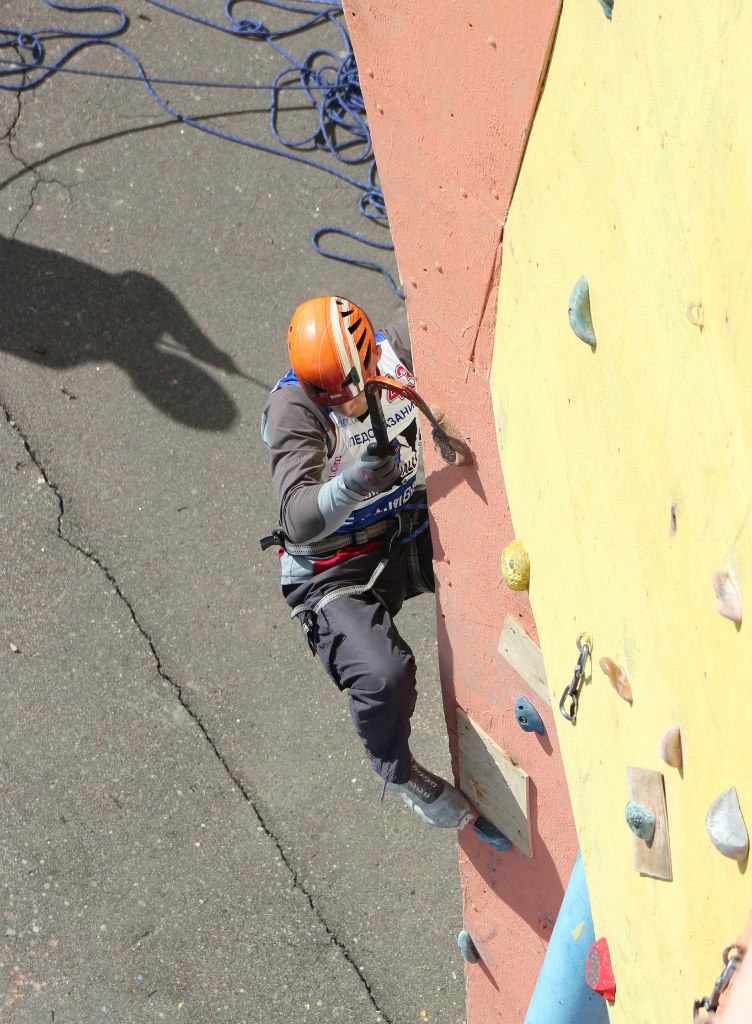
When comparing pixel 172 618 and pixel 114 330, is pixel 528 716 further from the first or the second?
pixel 114 330

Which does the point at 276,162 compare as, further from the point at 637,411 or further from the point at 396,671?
the point at 637,411

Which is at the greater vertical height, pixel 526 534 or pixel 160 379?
pixel 526 534

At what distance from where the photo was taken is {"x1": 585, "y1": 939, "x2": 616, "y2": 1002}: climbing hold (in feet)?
5.78

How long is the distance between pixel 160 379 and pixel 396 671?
254cm

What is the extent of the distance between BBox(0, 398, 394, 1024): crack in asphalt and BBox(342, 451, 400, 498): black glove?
81.2 inches

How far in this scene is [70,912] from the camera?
417 centimetres

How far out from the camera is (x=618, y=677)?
1429 millimetres

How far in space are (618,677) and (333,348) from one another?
1.50 m

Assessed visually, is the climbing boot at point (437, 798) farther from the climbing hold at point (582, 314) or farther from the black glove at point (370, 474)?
the climbing hold at point (582, 314)

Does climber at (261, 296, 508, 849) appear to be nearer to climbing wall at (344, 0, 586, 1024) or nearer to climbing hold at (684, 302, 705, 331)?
climbing wall at (344, 0, 586, 1024)

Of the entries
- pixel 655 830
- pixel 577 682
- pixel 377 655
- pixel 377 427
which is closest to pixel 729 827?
pixel 655 830

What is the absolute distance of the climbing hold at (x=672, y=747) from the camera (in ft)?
3.97

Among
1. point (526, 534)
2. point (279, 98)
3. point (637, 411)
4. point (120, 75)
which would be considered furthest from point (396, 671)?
point (120, 75)

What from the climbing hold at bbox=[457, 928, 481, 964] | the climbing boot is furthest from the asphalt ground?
the climbing boot
